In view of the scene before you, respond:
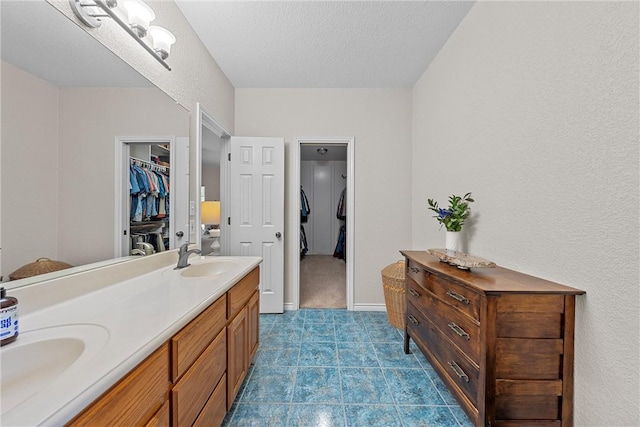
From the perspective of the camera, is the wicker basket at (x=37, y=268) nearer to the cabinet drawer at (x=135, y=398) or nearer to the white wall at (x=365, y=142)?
the cabinet drawer at (x=135, y=398)

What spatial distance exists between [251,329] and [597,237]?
191 cm

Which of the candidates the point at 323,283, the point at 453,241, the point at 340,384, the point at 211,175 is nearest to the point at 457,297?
the point at 453,241

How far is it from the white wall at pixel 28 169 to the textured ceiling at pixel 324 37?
138 cm

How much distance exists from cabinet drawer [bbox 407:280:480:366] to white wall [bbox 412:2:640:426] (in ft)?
1.29

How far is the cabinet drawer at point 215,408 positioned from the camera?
3.50ft

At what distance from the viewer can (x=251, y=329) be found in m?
1.73

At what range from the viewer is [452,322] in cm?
136

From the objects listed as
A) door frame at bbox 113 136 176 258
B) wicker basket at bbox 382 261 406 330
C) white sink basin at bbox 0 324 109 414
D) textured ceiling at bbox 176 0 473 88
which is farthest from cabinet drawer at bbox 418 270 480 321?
textured ceiling at bbox 176 0 473 88

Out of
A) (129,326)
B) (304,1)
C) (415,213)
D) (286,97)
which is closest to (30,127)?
(129,326)

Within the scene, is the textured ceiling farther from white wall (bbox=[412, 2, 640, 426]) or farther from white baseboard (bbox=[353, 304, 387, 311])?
white baseboard (bbox=[353, 304, 387, 311])

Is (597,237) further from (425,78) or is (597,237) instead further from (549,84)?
(425,78)

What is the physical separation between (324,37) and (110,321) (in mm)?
2353

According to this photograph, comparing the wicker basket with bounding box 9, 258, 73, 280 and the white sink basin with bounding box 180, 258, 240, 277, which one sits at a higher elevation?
the wicker basket with bounding box 9, 258, 73, 280

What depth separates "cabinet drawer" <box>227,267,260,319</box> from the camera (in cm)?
136
